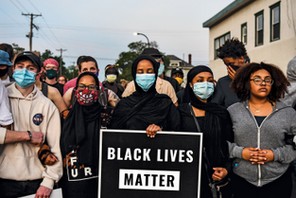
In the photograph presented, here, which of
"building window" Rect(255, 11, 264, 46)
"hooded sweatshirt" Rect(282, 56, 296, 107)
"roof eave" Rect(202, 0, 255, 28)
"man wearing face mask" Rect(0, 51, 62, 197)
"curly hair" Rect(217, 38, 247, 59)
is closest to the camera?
"man wearing face mask" Rect(0, 51, 62, 197)

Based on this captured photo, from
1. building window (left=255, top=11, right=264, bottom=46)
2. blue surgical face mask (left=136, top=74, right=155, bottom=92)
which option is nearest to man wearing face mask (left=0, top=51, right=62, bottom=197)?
blue surgical face mask (left=136, top=74, right=155, bottom=92)

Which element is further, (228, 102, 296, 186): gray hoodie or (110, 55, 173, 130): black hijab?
(110, 55, 173, 130): black hijab

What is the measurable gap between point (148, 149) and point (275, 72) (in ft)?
4.59

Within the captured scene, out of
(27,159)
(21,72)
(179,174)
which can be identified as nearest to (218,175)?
(179,174)

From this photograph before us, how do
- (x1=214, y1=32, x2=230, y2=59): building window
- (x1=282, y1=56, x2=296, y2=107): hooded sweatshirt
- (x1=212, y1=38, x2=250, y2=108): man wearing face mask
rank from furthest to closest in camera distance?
1. (x1=214, y1=32, x2=230, y2=59): building window
2. (x1=212, y1=38, x2=250, y2=108): man wearing face mask
3. (x1=282, y1=56, x2=296, y2=107): hooded sweatshirt

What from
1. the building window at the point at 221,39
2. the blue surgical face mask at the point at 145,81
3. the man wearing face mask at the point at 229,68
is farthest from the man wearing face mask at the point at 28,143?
the building window at the point at 221,39

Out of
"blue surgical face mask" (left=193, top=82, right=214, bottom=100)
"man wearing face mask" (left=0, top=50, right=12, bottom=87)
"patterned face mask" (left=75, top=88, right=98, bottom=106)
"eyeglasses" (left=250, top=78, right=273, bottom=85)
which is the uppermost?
"man wearing face mask" (left=0, top=50, right=12, bottom=87)

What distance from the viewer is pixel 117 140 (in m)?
3.75

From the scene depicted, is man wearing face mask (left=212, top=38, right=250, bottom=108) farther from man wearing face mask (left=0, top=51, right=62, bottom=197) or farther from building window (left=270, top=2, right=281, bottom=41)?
building window (left=270, top=2, right=281, bottom=41)

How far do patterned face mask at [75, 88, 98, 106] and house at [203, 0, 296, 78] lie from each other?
17.0 m

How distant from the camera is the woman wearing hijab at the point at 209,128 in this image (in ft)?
12.5

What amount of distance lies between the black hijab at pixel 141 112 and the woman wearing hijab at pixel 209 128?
21 centimetres

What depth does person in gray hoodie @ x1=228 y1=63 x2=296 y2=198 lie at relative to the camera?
12.2 feet

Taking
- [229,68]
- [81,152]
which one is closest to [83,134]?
[81,152]
